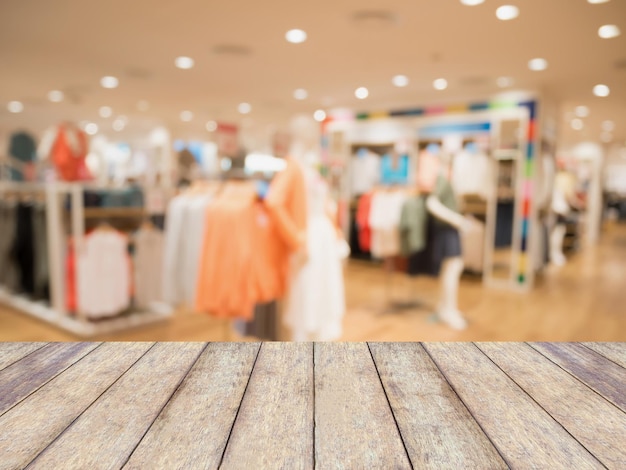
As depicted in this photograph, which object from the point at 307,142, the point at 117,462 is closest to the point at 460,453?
the point at 117,462

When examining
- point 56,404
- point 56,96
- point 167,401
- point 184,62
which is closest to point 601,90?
point 184,62

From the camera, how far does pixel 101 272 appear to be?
3865 mm

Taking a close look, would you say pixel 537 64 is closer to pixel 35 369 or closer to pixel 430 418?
pixel 430 418

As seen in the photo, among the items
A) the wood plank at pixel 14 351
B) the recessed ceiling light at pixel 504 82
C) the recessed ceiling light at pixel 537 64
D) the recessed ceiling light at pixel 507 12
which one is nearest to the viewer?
the wood plank at pixel 14 351

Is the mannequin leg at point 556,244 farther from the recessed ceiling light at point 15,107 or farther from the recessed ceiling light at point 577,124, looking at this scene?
the recessed ceiling light at point 15,107

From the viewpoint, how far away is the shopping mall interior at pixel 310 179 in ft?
9.75

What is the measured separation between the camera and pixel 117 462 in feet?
2.39

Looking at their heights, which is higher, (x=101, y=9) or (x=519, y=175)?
(x=101, y=9)

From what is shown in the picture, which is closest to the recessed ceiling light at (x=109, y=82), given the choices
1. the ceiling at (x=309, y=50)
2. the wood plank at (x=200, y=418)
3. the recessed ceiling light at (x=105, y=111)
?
the ceiling at (x=309, y=50)

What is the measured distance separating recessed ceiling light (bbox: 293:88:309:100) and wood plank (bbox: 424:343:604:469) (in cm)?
631

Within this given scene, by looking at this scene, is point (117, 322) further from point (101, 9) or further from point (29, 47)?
point (29, 47)

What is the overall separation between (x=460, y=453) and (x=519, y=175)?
6.56 metres

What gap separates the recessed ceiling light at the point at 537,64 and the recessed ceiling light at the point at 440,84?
1.07 m

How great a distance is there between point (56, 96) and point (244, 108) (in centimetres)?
318
